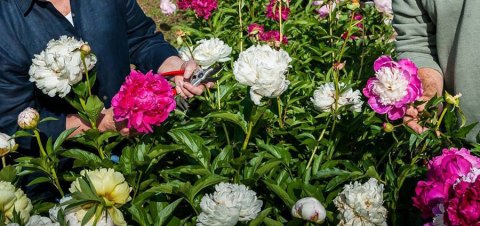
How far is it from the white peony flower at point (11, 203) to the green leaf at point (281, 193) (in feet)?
1.87

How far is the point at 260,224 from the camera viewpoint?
167 centimetres

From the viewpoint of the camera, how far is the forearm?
6.32 feet

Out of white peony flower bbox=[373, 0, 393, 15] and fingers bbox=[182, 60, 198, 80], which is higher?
fingers bbox=[182, 60, 198, 80]

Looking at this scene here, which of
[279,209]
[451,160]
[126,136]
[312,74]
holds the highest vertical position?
[451,160]

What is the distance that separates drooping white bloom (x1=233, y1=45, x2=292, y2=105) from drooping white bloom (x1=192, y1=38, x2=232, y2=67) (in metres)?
0.29

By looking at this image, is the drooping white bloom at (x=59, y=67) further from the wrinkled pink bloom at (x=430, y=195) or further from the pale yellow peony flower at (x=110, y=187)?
the wrinkled pink bloom at (x=430, y=195)

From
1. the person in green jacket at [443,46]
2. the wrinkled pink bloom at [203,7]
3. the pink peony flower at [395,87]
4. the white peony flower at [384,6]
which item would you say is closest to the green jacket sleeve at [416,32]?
the person in green jacket at [443,46]

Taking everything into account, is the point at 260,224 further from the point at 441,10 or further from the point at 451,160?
the point at 441,10

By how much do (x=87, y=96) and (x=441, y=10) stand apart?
39.6 inches

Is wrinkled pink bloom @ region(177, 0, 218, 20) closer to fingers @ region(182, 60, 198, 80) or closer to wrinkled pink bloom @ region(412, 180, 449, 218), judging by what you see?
fingers @ region(182, 60, 198, 80)

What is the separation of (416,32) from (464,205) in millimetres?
931

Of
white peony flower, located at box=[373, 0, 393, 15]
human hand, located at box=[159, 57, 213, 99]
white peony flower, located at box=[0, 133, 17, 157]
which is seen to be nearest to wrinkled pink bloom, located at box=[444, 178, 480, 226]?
human hand, located at box=[159, 57, 213, 99]

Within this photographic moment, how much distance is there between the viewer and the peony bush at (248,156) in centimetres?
141

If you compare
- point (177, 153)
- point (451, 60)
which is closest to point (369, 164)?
point (451, 60)
